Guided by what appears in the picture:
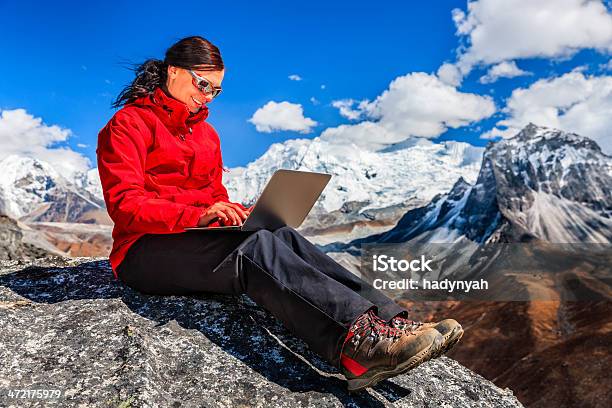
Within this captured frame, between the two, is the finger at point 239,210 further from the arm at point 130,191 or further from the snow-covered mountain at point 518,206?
the snow-covered mountain at point 518,206

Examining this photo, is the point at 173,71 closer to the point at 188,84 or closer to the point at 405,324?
the point at 188,84

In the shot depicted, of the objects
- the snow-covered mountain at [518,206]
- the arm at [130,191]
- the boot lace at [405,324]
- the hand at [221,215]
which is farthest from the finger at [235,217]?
the snow-covered mountain at [518,206]

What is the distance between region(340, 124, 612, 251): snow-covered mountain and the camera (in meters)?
132

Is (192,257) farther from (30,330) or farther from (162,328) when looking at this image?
(30,330)

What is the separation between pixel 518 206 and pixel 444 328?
477 ft

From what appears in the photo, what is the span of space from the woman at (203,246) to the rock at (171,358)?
10.2 inches

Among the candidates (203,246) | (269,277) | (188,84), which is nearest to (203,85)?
(188,84)

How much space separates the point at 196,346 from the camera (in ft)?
12.7

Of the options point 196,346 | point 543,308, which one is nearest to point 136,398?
point 196,346

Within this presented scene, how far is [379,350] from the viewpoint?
339cm

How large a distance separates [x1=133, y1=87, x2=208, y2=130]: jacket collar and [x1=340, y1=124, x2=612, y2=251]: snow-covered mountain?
120950 mm

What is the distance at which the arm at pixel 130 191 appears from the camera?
3809 mm

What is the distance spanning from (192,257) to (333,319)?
1.28 metres

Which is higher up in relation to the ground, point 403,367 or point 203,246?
point 203,246
